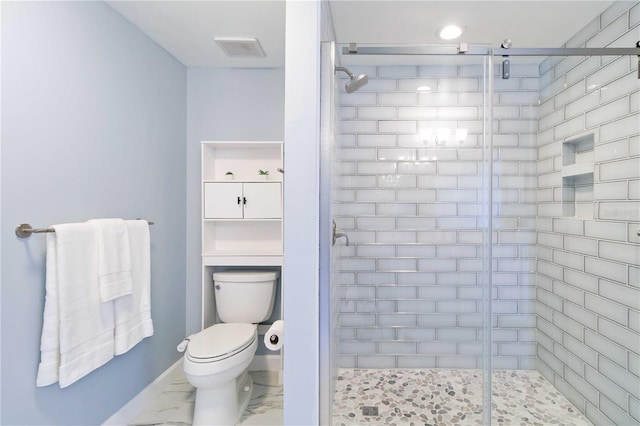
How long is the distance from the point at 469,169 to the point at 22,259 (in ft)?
6.75

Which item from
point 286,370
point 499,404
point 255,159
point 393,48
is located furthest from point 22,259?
point 499,404

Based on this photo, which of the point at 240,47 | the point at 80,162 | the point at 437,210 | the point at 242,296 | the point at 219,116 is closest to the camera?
the point at 80,162

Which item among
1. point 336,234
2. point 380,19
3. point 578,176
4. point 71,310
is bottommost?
point 71,310

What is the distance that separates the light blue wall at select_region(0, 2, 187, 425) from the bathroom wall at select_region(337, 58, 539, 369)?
4.18 ft

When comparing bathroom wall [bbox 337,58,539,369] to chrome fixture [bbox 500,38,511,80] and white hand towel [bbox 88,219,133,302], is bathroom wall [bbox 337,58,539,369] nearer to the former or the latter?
chrome fixture [bbox 500,38,511,80]

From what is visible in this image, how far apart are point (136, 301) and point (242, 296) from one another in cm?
67

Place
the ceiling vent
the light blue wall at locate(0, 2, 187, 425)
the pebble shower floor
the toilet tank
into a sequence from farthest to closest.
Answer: the toilet tank → the ceiling vent → the pebble shower floor → the light blue wall at locate(0, 2, 187, 425)

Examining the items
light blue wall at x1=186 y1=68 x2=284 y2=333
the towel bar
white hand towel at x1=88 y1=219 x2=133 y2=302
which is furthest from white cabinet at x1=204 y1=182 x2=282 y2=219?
the towel bar

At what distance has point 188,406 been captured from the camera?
76.1 inches

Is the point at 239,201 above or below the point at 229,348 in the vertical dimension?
above

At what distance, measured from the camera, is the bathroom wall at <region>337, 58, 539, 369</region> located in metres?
1.61

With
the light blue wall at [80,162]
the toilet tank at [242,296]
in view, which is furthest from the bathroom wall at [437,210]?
the light blue wall at [80,162]

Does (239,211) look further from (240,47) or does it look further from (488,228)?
(488,228)

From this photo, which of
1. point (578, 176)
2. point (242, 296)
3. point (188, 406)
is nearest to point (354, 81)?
point (578, 176)
